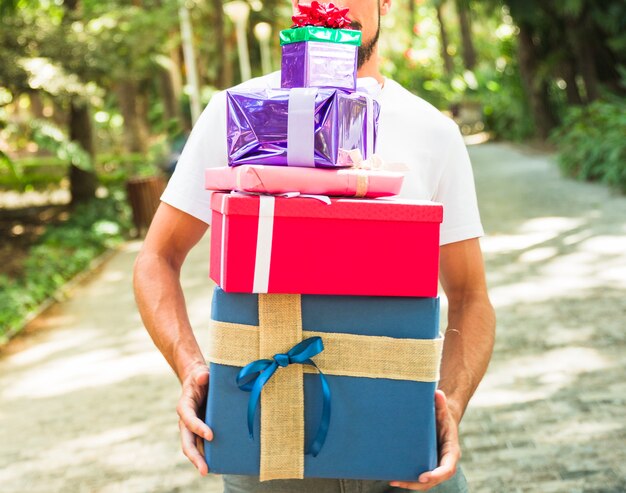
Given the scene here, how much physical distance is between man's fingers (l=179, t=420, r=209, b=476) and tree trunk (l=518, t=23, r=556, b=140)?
2109cm

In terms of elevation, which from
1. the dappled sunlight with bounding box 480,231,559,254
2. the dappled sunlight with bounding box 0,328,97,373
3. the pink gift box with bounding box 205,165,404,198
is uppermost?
the pink gift box with bounding box 205,165,404,198

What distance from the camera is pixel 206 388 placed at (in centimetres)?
182

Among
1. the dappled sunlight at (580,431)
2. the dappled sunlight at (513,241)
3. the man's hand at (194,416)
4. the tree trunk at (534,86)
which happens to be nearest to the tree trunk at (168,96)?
the tree trunk at (534,86)

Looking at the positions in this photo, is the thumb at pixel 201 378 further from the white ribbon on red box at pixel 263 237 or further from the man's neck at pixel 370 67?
the man's neck at pixel 370 67

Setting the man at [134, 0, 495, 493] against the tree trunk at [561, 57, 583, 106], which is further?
the tree trunk at [561, 57, 583, 106]

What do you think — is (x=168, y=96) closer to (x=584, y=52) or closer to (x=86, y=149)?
(x=86, y=149)

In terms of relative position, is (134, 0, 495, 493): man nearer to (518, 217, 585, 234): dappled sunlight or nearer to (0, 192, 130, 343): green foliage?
(0, 192, 130, 343): green foliage

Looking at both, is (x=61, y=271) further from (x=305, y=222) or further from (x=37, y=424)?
(x=305, y=222)

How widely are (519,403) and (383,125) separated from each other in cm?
387

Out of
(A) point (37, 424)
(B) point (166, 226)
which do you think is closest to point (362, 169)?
(B) point (166, 226)

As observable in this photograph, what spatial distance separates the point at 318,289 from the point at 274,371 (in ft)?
0.56

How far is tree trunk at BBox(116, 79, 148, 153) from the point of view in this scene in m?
25.5

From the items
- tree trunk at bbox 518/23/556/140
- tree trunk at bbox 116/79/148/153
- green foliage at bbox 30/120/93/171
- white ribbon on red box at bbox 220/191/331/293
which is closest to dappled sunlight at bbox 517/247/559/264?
green foliage at bbox 30/120/93/171

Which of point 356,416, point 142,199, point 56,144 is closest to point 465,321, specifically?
point 356,416
